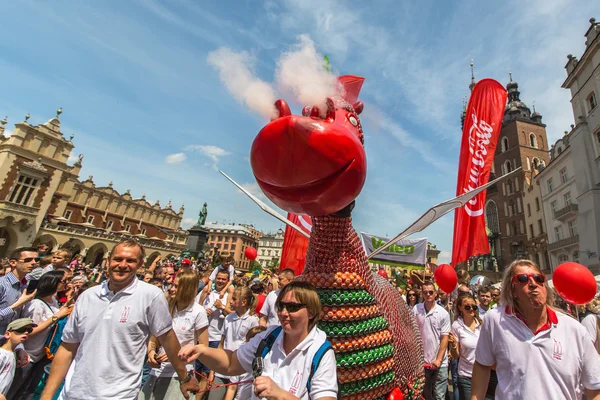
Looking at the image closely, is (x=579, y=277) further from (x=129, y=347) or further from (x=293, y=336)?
(x=129, y=347)

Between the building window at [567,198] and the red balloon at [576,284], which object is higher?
the building window at [567,198]

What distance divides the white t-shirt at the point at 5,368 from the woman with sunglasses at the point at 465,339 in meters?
4.13

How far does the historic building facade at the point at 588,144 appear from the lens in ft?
48.8

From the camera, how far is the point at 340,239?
1.80 metres

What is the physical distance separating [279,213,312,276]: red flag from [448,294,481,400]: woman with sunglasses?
89.8 inches

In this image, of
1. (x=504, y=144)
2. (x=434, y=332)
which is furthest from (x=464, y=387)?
(x=504, y=144)

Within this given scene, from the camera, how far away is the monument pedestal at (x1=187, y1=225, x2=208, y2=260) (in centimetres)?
1723

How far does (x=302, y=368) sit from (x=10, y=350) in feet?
7.86

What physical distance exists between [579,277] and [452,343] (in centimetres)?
153

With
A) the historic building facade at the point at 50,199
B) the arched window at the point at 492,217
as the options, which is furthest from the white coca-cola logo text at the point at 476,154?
the arched window at the point at 492,217

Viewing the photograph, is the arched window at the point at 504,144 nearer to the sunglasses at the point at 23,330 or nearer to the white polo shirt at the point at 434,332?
the white polo shirt at the point at 434,332

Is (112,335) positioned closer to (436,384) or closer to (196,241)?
(436,384)

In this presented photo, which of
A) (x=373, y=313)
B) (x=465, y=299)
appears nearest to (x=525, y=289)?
(x=373, y=313)

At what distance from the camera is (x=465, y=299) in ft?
11.6
